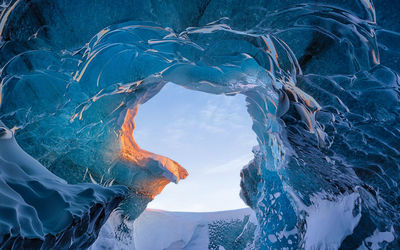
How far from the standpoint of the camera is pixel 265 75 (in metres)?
3.40

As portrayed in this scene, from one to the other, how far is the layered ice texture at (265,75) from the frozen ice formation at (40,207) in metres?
1.30

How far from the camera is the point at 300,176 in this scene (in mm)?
4387

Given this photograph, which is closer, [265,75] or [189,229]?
[265,75]

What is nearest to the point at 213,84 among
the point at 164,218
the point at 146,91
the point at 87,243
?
the point at 146,91

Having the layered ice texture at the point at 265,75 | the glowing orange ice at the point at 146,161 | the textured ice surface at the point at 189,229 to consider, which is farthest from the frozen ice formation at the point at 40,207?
the textured ice surface at the point at 189,229

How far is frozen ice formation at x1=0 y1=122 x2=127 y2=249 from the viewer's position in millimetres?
1555

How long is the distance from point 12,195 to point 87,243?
3.66 feet

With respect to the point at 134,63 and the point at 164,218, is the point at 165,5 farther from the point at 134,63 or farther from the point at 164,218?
the point at 164,218

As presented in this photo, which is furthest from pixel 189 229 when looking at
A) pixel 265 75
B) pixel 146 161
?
pixel 265 75

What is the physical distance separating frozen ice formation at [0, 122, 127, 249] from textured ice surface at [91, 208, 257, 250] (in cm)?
905

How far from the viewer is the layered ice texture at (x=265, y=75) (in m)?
2.15

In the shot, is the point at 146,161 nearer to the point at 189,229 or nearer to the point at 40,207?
the point at 40,207

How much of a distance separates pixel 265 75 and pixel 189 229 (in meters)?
9.97

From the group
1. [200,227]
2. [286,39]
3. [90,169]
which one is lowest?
[200,227]
